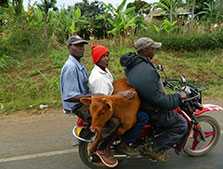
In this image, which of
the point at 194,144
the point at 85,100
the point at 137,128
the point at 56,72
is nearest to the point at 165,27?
the point at 56,72

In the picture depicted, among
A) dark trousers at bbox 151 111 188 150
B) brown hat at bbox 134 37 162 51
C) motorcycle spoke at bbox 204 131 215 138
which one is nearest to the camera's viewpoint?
brown hat at bbox 134 37 162 51

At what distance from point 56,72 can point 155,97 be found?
5.67m

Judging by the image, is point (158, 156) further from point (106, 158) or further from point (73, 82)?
point (73, 82)

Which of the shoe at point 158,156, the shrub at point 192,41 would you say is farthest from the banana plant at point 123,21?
the shoe at point 158,156

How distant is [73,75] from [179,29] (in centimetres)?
972

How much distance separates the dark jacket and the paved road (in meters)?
0.82

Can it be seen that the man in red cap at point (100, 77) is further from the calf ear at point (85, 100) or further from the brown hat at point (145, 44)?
the brown hat at point (145, 44)

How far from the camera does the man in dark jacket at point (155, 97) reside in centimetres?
479

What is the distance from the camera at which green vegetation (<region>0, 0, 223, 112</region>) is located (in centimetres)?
938

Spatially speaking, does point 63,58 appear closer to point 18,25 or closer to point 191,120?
point 18,25

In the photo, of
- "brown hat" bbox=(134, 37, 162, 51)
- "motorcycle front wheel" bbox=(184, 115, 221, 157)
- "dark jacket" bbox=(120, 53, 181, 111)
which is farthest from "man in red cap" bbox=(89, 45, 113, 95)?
"motorcycle front wheel" bbox=(184, 115, 221, 157)

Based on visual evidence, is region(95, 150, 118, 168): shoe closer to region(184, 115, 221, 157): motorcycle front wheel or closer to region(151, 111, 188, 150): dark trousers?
region(151, 111, 188, 150): dark trousers

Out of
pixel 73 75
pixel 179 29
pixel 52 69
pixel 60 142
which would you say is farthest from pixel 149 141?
pixel 179 29

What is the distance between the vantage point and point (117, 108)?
4.76 meters
